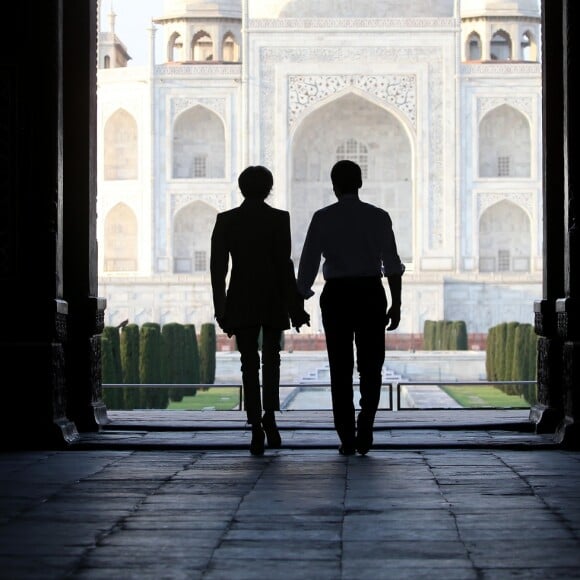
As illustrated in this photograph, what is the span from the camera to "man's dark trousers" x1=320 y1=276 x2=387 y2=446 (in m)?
3.71

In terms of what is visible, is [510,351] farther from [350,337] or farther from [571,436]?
[350,337]

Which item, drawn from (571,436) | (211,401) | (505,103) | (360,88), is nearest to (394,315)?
(571,436)

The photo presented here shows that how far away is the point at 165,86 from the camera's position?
2353 centimetres

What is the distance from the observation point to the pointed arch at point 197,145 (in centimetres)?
2425

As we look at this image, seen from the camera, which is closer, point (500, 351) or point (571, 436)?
point (571, 436)

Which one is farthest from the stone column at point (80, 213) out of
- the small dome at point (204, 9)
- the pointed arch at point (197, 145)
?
the small dome at point (204, 9)

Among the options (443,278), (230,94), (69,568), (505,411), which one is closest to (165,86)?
(230,94)

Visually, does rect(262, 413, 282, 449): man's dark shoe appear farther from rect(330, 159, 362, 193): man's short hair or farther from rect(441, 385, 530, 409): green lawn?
rect(441, 385, 530, 409): green lawn

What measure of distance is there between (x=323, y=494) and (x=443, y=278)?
19592mm

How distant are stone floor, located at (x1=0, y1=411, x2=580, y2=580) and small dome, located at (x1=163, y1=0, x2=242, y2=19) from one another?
2379cm

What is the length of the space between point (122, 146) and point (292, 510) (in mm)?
22601

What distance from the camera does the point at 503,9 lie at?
2736 cm

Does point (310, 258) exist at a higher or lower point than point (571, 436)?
higher

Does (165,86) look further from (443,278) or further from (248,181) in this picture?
(248,181)
